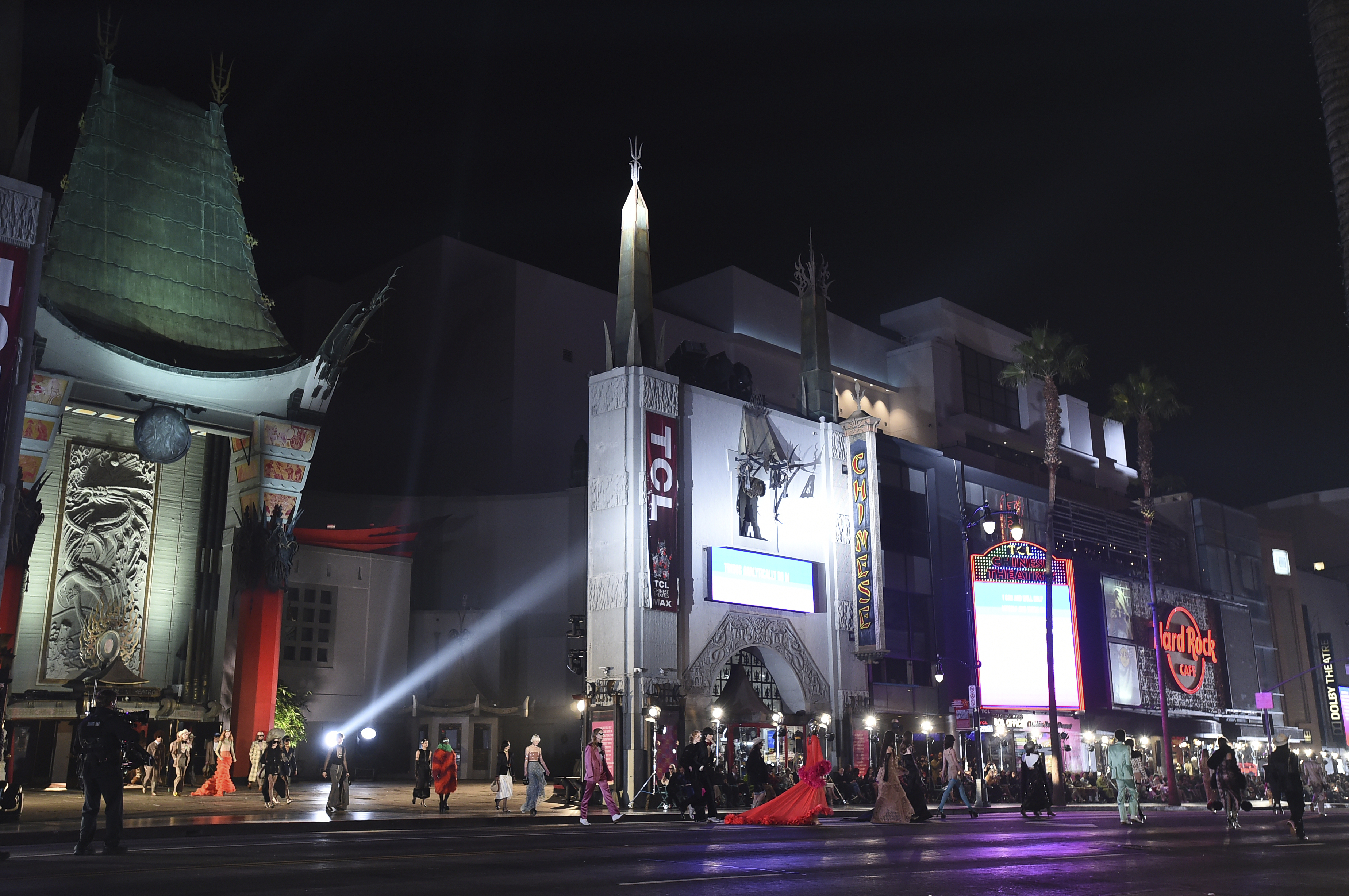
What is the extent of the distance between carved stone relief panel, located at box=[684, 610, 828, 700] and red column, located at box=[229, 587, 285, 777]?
13.4 meters

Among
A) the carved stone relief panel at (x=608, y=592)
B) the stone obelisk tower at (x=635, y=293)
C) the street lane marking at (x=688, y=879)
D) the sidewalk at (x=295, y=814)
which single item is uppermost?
the stone obelisk tower at (x=635, y=293)

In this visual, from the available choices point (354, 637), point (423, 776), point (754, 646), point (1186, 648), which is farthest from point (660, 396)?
point (1186, 648)

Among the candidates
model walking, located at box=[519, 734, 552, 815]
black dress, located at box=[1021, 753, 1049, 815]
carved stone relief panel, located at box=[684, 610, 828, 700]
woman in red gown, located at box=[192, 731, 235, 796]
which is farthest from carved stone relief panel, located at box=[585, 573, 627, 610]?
black dress, located at box=[1021, 753, 1049, 815]

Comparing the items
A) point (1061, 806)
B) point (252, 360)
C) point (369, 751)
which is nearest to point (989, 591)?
point (1061, 806)

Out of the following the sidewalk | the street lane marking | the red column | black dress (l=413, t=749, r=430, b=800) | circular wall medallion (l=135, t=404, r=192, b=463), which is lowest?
the sidewalk

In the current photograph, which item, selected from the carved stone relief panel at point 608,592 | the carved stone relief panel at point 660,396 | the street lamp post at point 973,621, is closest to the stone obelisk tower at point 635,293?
the carved stone relief panel at point 660,396

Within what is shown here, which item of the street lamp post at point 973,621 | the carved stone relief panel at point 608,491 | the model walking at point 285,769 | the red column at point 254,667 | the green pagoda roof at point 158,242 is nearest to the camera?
the model walking at point 285,769

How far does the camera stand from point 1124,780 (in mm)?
23078

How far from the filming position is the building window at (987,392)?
225 ft

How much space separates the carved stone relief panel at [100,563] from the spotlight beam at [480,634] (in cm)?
942

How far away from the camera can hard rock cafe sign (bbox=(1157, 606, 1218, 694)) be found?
183ft

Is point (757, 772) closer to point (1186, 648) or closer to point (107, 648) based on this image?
point (107, 648)

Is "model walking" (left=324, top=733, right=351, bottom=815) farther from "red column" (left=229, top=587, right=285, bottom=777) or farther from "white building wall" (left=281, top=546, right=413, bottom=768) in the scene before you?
"white building wall" (left=281, top=546, right=413, bottom=768)

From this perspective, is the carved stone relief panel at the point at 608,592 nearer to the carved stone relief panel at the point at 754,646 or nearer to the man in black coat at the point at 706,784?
the carved stone relief panel at the point at 754,646
